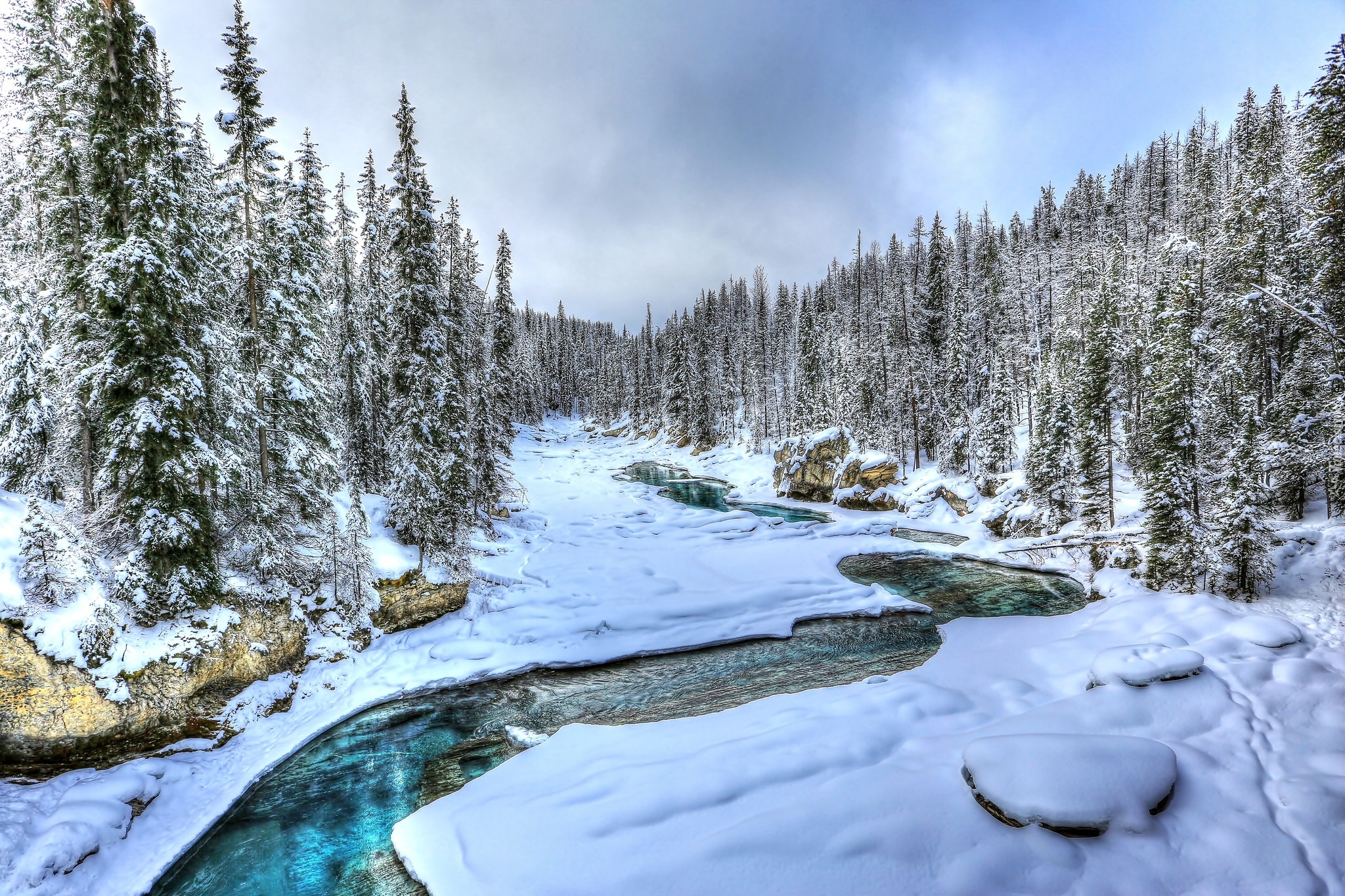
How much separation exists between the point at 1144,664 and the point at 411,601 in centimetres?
1874

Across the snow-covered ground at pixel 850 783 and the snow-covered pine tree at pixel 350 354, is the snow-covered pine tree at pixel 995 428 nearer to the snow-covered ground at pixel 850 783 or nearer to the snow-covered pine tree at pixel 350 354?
the snow-covered ground at pixel 850 783

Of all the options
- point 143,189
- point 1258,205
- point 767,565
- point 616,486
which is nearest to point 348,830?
point 143,189

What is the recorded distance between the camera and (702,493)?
151 ft

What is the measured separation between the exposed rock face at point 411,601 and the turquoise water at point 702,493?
23.0 meters

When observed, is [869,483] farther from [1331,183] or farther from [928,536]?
[1331,183]

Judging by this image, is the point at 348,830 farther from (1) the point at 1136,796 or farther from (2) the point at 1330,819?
(2) the point at 1330,819

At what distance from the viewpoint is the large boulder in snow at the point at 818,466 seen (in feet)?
135

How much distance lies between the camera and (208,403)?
12289mm

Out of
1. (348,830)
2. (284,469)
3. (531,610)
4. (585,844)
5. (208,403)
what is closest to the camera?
(585,844)

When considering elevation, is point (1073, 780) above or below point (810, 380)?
below

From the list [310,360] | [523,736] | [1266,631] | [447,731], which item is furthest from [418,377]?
[1266,631]

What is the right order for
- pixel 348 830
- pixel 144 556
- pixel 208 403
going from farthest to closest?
pixel 208 403 < pixel 144 556 < pixel 348 830

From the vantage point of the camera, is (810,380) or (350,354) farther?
(810,380)

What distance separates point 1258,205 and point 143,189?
4125 cm
